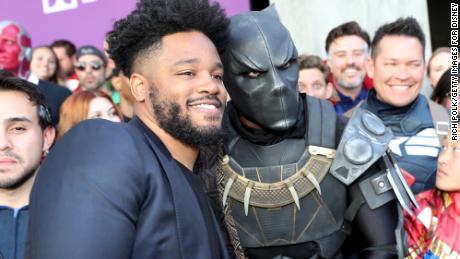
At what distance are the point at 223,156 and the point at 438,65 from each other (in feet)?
9.16

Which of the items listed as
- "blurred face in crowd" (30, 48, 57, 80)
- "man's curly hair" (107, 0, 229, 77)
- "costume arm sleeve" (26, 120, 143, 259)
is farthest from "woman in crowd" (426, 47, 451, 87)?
"costume arm sleeve" (26, 120, 143, 259)

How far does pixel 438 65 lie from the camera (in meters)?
4.69

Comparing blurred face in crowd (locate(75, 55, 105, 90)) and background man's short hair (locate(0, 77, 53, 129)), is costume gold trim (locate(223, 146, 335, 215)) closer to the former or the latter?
background man's short hair (locate(0, 77, 53, 129))

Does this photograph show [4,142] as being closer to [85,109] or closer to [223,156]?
[223,156]

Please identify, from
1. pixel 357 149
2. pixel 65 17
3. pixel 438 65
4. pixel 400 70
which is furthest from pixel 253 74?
pixel 65 17

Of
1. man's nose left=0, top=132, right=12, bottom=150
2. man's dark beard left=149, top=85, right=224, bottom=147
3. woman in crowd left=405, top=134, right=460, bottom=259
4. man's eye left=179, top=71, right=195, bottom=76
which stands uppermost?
man's eye left=179, top=71, right=195, bottom=76

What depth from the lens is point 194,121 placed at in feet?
5.50

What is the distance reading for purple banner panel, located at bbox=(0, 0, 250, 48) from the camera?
681 centimetres

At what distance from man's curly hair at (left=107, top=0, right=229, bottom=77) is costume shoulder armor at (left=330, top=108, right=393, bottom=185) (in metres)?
0.80

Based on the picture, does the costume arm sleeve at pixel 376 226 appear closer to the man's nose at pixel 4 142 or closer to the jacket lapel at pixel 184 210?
the jacket lapel at pixel 184 210

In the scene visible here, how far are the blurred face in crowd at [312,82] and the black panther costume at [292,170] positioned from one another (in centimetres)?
173

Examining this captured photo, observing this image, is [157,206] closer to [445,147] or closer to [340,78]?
[445,147]

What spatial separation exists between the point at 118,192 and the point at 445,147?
6.38 feet

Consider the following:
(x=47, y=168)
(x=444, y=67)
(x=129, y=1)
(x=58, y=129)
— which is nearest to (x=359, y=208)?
(x=47, y=168)
